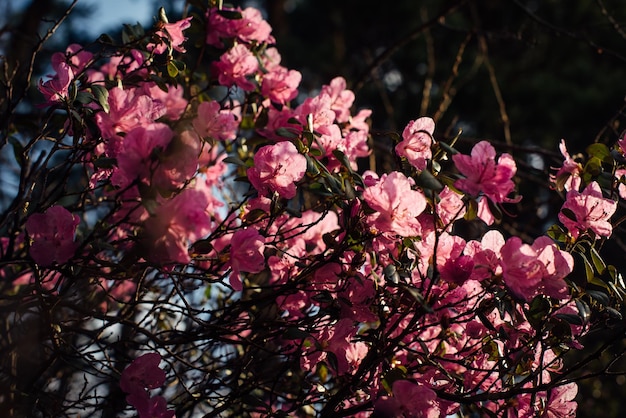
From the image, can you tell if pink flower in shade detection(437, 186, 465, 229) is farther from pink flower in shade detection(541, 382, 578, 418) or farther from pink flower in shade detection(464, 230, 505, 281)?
pink flower in shade detection(541, 382, 578, 418)

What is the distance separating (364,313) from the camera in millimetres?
1412

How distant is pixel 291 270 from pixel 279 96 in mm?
499

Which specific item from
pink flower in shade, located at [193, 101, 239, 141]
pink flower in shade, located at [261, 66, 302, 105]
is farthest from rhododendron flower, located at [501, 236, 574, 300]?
pink flower in shade, located at [261, 66, 302, 105]

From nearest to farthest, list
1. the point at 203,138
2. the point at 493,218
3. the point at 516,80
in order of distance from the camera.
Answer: the point at 493,218 < the point at 203,138 < the point at 516,80

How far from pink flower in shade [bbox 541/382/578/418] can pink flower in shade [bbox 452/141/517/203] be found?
52cm

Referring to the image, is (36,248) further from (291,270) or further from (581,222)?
(581,222)

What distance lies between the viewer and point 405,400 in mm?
1249

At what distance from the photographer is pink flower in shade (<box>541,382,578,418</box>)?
142cm

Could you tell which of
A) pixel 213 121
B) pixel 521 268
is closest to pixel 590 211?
pixel 521 268

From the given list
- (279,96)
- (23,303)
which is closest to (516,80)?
(279,96)

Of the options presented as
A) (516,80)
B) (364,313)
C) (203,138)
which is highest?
(516,80)

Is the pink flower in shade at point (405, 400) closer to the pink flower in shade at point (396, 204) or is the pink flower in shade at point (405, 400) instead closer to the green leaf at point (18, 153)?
the pink flower in shade at point (396, 204)

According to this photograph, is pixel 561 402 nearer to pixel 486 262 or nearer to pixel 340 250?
pixel 486 262

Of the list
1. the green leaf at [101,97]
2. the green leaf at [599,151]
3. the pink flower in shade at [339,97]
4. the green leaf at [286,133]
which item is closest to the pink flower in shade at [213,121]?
the green leaf at [286,133]
